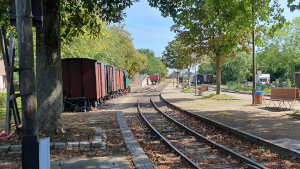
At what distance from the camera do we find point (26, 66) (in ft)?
10.6

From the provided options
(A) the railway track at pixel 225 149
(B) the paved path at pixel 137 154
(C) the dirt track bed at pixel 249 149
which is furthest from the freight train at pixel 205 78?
(B) the paved path at pixel 137 154

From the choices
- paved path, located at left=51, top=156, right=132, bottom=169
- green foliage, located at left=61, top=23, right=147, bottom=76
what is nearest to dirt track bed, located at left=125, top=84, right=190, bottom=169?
paved path, located at left=51, top=156, right=132, bottom=169

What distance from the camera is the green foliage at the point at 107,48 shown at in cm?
2184

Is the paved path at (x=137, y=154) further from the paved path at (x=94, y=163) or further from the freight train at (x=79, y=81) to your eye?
the freight train at (x=79, y=81)

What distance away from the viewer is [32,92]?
327cm

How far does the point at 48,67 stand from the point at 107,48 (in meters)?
26.0

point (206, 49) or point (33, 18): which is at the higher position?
point (206, 49)

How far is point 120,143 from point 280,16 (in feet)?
25.0

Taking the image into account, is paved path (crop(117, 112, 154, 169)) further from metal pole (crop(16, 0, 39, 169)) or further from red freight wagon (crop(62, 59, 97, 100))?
red freight wagon (crop(62, 59, 97, 100))

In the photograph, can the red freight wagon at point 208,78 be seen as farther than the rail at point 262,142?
Yes

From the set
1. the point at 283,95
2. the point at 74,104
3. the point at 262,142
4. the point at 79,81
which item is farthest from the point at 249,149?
the point at 79,81

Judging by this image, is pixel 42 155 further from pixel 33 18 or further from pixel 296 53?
pixel 296 53

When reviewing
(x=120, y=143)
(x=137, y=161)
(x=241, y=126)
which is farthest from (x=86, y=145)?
(x=241, y=126)

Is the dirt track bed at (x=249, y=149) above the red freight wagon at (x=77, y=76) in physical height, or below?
below
